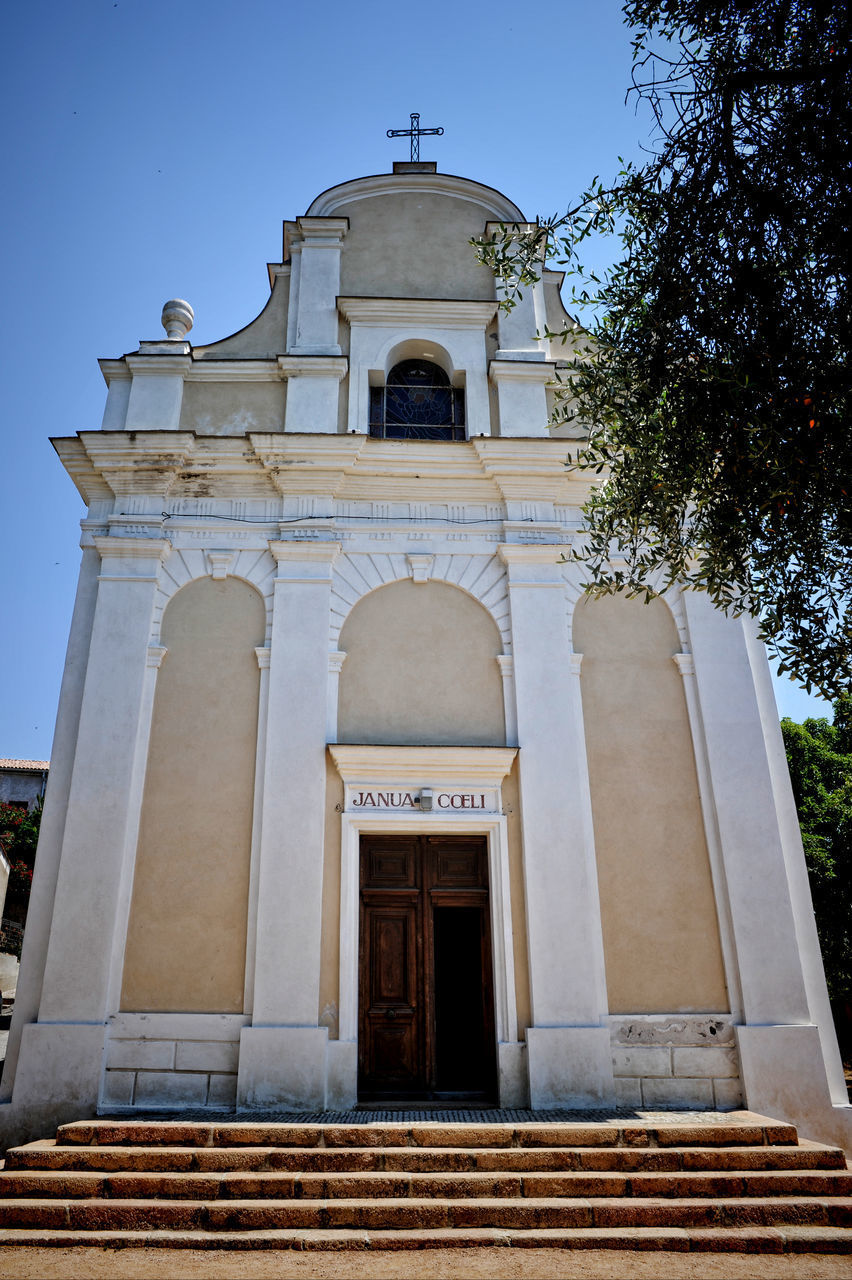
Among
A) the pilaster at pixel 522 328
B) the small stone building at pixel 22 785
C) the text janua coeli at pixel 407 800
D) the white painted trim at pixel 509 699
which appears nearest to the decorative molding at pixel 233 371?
the pilaster at pixel 522 328

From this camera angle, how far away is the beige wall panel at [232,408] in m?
11.1

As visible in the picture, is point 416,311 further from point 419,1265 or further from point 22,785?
point 22,785

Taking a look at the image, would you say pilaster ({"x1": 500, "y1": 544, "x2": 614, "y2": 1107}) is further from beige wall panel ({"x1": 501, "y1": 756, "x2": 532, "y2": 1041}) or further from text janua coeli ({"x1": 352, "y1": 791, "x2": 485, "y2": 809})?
text janua coeli ({"x1": 352, "y1": 791, "x2": 485, "y2": 809})

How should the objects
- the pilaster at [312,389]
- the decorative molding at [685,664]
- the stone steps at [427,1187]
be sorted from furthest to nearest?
the pilaster at [312,389] < the decorative molding at [685,664] < the stone steps at [427,1187]

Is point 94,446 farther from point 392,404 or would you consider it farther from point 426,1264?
point 426,1264

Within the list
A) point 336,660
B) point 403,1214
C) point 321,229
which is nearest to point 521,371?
point 321,229

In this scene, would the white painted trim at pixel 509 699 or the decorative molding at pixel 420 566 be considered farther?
the decorative molding at pixel 420 566

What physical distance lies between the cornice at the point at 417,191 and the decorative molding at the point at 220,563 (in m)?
5.42

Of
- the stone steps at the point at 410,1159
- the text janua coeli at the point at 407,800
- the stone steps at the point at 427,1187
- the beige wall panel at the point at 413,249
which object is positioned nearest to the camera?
the stone steps at the point at 427,1187

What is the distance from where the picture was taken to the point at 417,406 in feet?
38.5

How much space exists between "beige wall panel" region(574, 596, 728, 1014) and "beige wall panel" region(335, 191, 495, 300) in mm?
4961

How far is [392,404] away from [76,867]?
686 cm

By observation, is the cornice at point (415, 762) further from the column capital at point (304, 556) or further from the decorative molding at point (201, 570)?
the column capital at point (304, 556)

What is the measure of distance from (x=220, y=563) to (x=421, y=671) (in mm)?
2726
